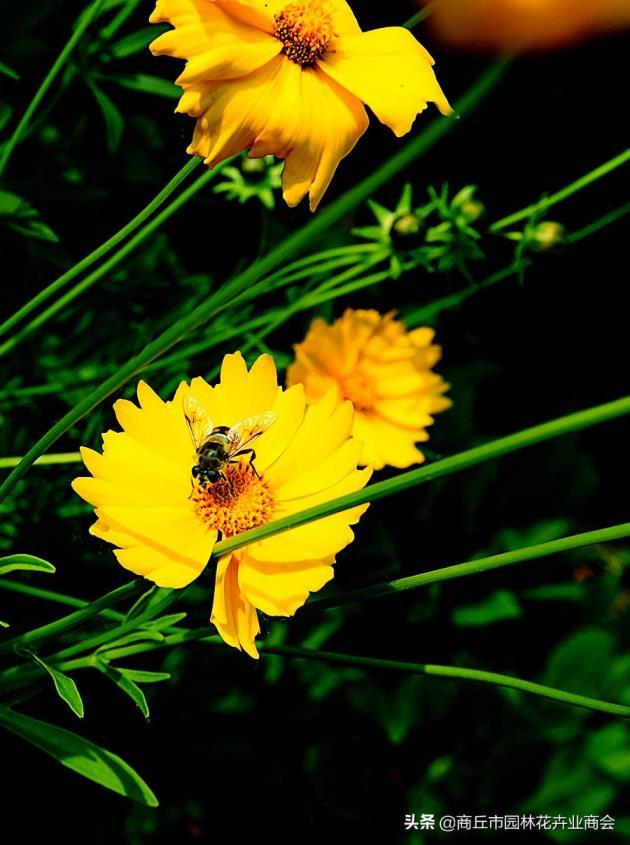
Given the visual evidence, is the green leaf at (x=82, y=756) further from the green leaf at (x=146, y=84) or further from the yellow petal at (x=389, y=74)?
the green leaf at (x=146, y=84)

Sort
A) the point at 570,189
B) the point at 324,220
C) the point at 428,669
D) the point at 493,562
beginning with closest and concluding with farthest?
the point at 324,220 < the point at 493,562 < the point at 428,669 < the point at 570,189

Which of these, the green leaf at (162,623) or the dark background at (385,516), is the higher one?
the dark background at (385,516)

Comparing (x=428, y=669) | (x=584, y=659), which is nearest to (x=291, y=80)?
(x=428, y=669)

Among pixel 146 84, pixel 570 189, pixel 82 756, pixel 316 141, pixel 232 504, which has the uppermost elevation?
pixel 146 84

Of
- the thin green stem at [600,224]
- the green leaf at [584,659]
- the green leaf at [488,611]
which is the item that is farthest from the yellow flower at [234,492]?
the green leaf at [584,659]

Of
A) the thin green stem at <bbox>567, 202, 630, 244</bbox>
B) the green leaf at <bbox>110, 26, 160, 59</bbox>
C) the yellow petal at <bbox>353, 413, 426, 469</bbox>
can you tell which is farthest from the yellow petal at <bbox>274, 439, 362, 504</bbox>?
the green leaf at <bbox>110, 26, 160, 59</bbox>

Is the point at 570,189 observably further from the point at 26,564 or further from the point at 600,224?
the point at 26,564

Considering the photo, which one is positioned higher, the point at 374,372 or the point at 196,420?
the point at 374,372
